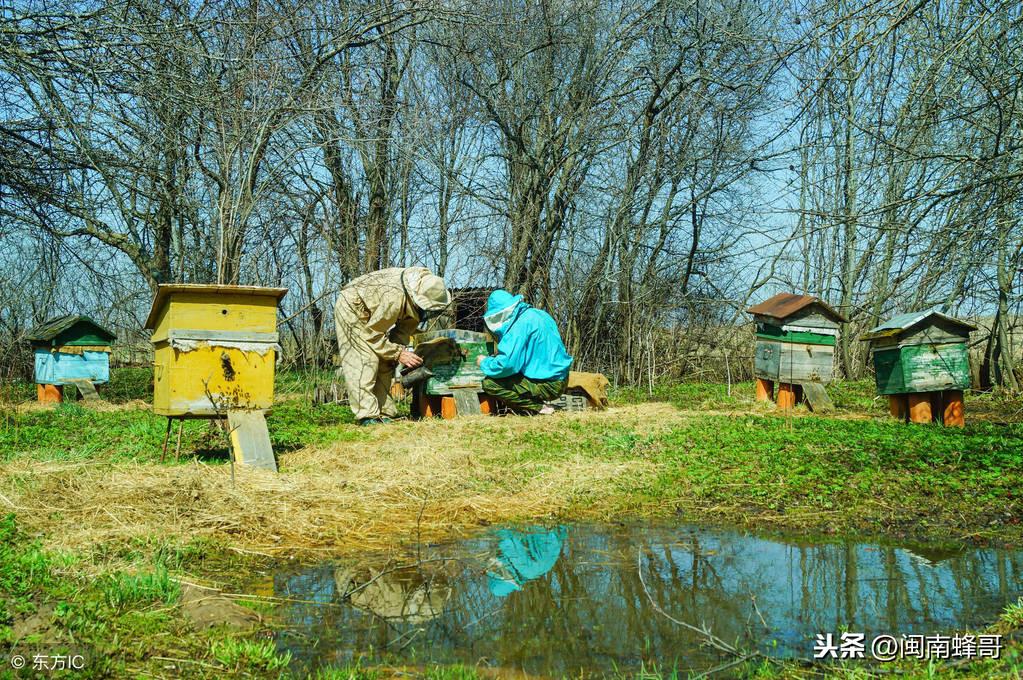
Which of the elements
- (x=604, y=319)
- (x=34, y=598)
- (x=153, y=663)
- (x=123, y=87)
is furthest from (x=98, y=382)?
(x=153, y=663)

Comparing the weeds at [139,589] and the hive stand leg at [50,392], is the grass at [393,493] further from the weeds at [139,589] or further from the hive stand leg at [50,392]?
the hive stand leg at [50,392]

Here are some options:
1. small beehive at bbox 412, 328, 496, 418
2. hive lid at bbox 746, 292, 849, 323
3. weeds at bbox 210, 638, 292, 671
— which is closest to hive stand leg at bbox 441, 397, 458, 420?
small beehive at bbox 412, 328, 496, 418

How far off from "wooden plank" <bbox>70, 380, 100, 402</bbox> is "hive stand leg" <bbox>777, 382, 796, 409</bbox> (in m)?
10.6

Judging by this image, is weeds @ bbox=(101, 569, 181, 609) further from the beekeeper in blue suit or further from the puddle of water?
the beekeeper in blue suit

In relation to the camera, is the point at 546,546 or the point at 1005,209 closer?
the point at 546,546

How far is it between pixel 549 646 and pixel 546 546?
1.74 metres

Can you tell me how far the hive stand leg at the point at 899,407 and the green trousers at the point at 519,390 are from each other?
14.0 feet

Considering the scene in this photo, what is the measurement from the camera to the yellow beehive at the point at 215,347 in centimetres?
735

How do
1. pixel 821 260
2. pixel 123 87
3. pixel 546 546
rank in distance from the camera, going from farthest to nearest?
pixel 821 260 → pixel 123 87 → pixel 546 546

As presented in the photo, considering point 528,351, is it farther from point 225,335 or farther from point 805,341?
point 225,335

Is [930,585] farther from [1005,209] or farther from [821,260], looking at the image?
[821,260]

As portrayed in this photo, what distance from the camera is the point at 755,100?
16969 millimetres

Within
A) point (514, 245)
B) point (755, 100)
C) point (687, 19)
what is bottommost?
point (514, 245)

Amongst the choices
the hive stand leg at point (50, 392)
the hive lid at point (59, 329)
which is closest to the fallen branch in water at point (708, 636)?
the hive lid at point (59, 329)
